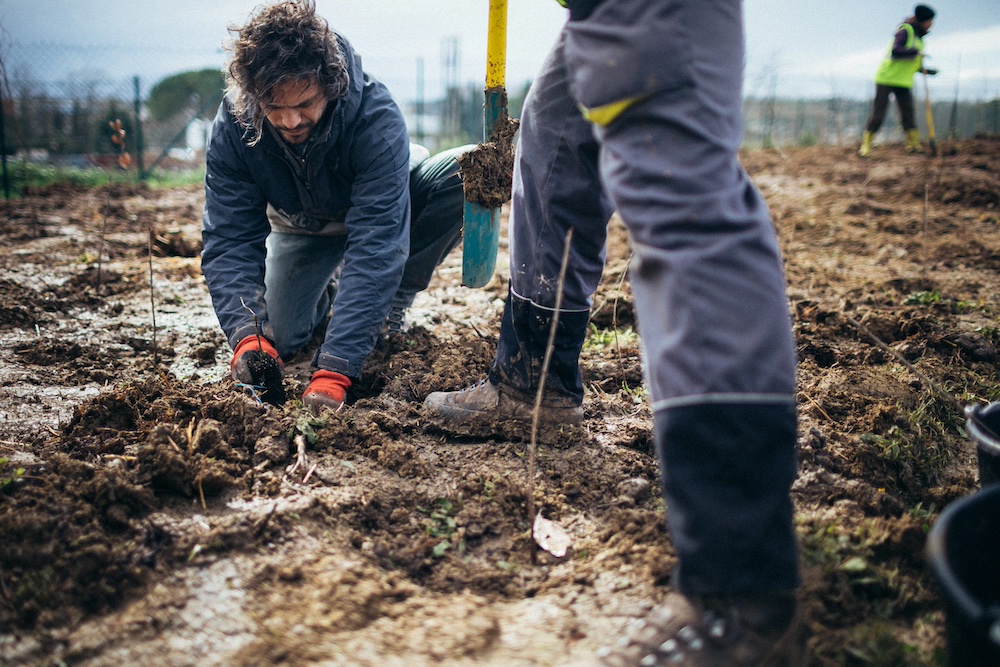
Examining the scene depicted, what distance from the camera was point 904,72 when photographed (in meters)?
8.63

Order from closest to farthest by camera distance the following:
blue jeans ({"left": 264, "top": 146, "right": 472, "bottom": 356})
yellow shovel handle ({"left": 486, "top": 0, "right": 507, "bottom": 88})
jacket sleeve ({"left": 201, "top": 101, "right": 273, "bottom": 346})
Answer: yellow shovel handle ({"left": 486, "top": 0, "right": 507, "bottom": 88})
jacket sleeve ({"left": 201, "top": 101, "right": 273, "bottom": 346})
blue jeans ({"left": 264, "top": 146, "right": 472, "bottom": 356})

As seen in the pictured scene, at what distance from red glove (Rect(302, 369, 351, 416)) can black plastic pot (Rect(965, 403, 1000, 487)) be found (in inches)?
66.8

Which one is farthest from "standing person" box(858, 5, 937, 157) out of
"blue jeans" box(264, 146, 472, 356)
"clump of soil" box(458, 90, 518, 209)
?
"clump of soil" box(458, 90, 518, 209)

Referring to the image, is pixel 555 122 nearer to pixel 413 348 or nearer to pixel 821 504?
pixel 821 504

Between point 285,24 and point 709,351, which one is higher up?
point 285,24

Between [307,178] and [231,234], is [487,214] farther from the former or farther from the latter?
[231,234]

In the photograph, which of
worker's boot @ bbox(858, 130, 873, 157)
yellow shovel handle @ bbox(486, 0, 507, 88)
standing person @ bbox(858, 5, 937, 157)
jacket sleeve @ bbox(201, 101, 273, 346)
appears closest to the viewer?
yellow shovel handle @ bbox(486, 0, 507, 88)

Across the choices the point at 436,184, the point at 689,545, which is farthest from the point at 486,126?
the point at 689,545

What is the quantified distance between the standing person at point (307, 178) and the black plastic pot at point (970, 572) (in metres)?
1.70

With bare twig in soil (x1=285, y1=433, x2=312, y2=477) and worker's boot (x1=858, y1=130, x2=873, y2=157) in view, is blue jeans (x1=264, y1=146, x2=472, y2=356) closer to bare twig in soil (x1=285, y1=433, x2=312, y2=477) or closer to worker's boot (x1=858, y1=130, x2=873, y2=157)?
bare twig in soil (x1=285, y1=433, x2=312, y2=477)

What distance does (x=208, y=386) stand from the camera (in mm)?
2406

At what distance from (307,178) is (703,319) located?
6.12 ft

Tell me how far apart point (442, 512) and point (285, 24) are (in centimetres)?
166

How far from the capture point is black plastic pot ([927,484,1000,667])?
0.88 meters
